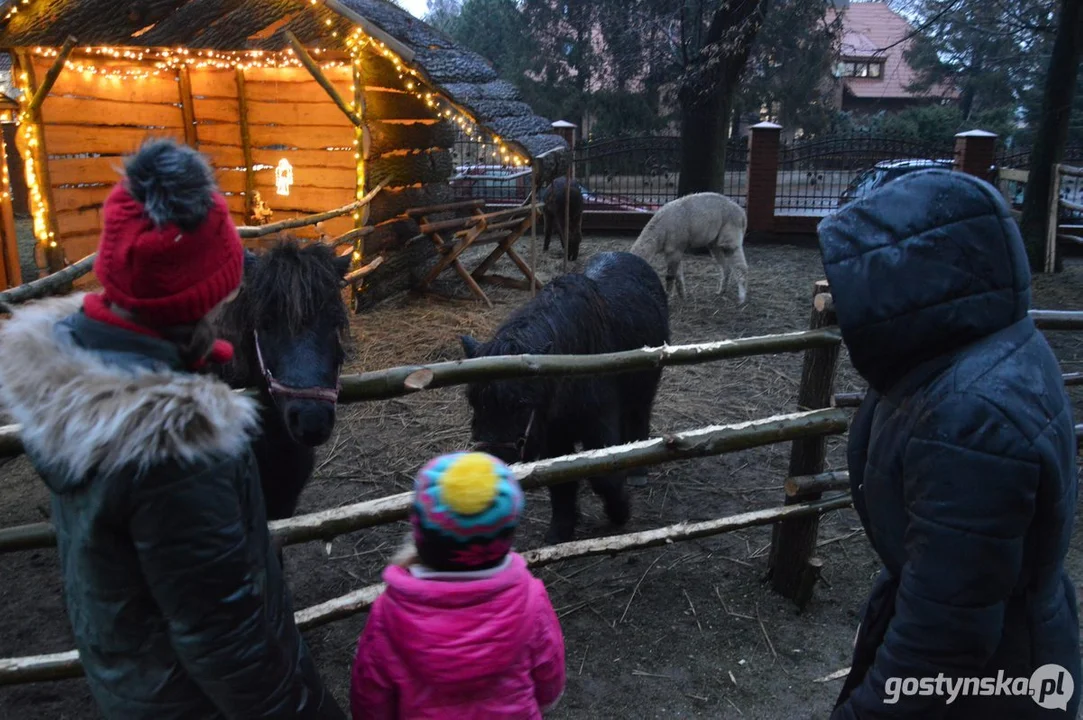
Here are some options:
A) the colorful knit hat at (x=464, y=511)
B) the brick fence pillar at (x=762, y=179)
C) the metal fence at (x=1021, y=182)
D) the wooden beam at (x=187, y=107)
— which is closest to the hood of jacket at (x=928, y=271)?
the colorful knit hat at (x=464, y=511)

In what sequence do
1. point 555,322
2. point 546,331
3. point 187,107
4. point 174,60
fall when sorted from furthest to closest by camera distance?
point 187,107 < point 174,60 < point 555,322 < point 546,331

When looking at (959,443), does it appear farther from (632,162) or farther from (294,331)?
(632,162)

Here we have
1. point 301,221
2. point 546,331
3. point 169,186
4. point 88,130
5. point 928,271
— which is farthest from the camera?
point 88,130

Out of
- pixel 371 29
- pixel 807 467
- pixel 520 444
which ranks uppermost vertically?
pixel 371 29

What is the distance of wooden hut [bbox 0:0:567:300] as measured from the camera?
7.40 meters

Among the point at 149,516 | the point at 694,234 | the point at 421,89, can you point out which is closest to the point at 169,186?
the point at 149,516

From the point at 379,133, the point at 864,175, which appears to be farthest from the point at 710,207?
the point at 864,175

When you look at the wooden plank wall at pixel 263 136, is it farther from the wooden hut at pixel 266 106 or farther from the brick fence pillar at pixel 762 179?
the brick fence pillar at pixel 762 179

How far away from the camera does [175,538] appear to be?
50.9 inches

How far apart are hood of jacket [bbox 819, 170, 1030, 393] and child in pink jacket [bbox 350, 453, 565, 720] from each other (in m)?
0.82

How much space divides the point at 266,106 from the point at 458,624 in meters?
10.3

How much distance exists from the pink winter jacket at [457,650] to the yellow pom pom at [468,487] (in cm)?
19

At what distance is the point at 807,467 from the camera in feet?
11.4

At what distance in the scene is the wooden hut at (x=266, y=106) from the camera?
291 inches
